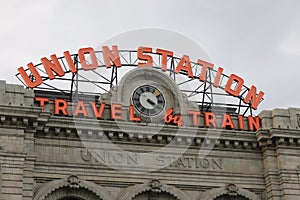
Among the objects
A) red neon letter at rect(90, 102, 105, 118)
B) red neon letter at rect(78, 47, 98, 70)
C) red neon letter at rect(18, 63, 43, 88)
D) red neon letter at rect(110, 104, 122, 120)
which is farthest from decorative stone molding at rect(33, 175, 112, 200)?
red neon letter at rect(78, 47, 98, 70)

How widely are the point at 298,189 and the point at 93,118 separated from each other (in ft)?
51.6

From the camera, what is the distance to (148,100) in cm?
4866

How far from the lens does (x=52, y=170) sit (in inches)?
1711

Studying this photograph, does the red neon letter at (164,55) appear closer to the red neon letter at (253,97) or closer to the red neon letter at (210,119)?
the red neon letter at (210,119)

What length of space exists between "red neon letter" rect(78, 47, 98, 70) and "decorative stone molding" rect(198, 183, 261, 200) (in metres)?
13.8

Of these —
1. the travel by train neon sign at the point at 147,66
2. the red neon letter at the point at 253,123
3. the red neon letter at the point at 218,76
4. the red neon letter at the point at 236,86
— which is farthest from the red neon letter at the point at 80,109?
the red neon letter at the point at 236,86

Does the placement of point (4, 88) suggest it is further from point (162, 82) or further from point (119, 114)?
point (162, 82)

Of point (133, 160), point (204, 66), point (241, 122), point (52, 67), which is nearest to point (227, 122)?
point (241, 122)

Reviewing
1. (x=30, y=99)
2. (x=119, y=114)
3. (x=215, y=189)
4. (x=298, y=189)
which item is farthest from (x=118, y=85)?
(x=298, y=189)

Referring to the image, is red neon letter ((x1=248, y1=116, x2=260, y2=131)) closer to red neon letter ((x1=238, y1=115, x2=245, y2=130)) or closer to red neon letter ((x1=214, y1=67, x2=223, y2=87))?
red neon letter ((x1=238, y1=115, x2=245, y2=130))

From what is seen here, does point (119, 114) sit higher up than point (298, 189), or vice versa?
point (119, 114)

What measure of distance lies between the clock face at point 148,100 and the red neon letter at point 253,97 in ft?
27.1

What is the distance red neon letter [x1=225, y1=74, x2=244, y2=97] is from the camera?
2112 inches

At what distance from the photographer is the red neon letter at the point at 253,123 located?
160 ft
